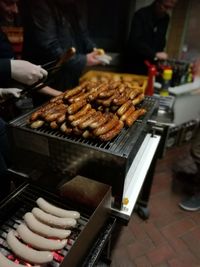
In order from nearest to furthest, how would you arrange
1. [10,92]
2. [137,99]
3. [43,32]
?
[10,92] → [137,99] → [43,32]

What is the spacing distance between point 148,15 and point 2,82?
231cm

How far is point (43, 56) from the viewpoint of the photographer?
6.37ft

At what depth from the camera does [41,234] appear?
1.03m

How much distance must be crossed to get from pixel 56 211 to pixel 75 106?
0.57 meters

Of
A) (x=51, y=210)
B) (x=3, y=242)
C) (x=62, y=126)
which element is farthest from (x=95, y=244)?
(x=62, y=126)

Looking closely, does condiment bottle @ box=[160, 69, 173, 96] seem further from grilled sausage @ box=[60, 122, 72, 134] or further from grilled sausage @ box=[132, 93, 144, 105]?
grilled sausage @ box=[60, 122, 72, 134]

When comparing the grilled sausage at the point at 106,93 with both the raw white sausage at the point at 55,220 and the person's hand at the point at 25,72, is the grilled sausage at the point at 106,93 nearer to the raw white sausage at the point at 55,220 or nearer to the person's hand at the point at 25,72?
the person's hand at the point at 25,72

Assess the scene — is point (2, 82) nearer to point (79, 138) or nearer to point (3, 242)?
point (79, 138)

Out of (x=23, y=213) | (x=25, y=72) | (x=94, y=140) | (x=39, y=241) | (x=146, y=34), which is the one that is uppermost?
(x=146, y=34)

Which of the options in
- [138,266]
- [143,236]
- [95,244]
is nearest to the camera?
[95,244]

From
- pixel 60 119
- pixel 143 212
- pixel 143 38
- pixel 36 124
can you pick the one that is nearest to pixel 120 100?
pixel 60 119

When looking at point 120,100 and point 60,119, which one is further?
point 120,100

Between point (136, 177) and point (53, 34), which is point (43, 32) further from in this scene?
point (136, 177)

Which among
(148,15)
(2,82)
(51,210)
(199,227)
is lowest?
(199,227)
